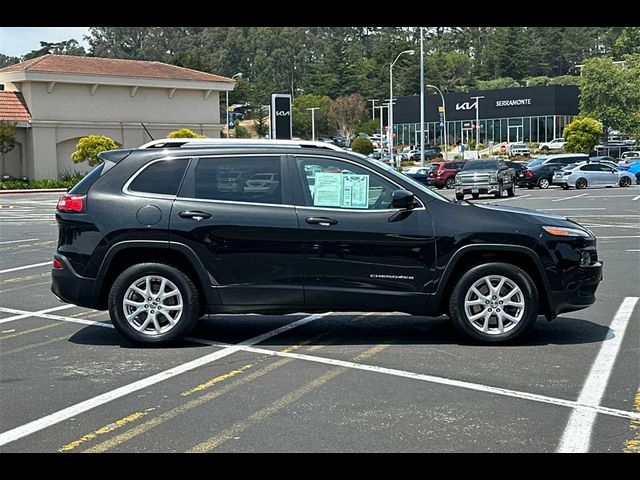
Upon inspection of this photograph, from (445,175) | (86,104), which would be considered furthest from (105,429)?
(86,104)

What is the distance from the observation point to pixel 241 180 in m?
8.36

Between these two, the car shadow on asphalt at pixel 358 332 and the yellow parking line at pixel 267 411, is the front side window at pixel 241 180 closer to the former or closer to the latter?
the car shadow on asphalt at pixel 358 332

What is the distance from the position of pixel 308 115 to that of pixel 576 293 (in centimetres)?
10391

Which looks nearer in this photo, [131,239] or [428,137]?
[131,239]

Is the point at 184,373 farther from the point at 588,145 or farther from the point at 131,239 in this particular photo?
the point at 588,145

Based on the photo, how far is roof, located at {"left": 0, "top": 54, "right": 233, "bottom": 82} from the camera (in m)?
55.3

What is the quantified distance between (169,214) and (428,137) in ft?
336

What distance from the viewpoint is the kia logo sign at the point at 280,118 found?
3384cm

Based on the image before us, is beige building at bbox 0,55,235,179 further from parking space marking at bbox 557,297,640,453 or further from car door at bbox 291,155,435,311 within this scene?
parking space marking at bbox 557,297,640,453

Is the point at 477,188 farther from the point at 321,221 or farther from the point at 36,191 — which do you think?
the point at 321,221
